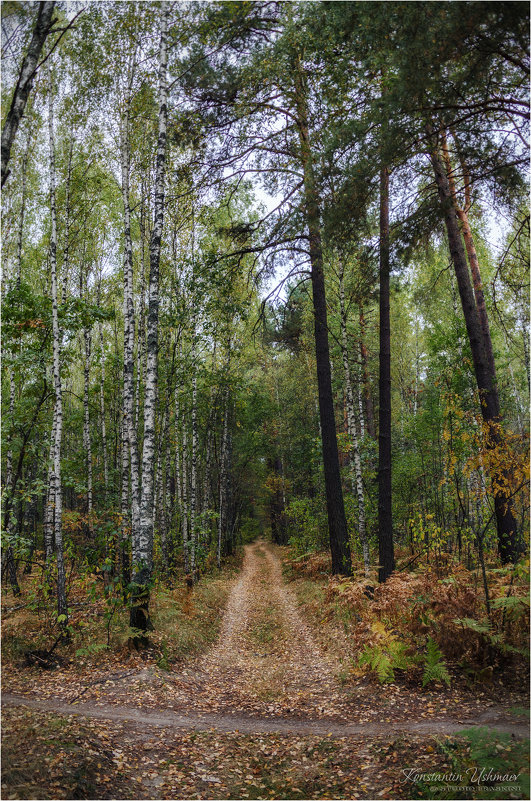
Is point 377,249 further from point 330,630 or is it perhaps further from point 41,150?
point 41,150

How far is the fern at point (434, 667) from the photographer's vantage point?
17.1 ft

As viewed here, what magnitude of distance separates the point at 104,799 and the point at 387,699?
348cm

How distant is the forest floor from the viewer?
3.64m

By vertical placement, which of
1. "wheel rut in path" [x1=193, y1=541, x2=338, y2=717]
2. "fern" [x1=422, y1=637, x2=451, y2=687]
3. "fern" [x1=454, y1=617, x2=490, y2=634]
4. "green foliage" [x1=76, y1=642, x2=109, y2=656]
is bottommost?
"wheel rut in path" [x1=193, y1=541, x2=338, y2=717]

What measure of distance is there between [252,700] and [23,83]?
27.0ft

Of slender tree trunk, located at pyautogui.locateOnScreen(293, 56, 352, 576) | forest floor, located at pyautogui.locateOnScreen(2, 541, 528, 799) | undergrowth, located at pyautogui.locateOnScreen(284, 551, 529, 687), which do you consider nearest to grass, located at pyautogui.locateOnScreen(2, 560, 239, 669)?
forest floor, located at pyautogui.locateOnScreen(2, 541, 528, 799)

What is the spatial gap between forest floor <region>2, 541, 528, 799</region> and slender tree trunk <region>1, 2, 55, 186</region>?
18.3ft

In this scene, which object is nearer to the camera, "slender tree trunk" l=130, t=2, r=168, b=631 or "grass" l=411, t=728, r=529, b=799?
"grass" l=411, t=728, r=529, b=799

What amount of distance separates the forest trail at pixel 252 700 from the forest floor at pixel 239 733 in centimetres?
2

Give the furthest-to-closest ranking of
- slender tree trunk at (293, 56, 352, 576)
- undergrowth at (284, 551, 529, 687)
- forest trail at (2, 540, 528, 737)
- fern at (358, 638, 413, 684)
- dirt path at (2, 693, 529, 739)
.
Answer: slender tree trunk at (293, 56, 352, 576)
fern at (358, 638, 413, 684)
undergrowth at (284, 551, 529, 687)
forest trail at (2, 540, 528, 737)
dirt path at (2, 693, 529, 739)

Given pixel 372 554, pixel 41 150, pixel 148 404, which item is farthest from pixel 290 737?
pixel 41 150

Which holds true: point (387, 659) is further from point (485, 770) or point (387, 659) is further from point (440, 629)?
point (485, 770)

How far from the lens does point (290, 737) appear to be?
5051 mm

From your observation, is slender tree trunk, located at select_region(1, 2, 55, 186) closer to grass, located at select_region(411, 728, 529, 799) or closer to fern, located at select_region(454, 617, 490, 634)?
grass, located at select_region(411, 728, 529, 799)
